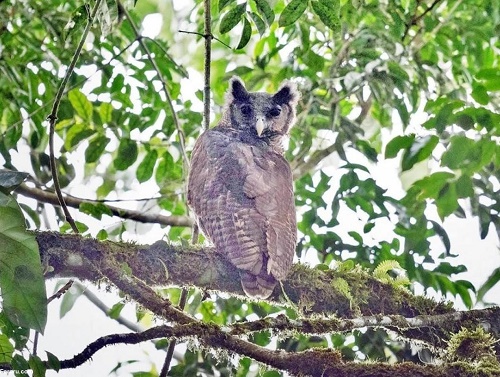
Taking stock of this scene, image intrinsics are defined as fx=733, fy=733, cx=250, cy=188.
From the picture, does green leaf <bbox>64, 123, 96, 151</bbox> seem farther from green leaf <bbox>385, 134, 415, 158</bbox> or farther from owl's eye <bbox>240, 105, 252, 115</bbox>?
green leaf <bbox>385, 134, 415, 158</bbox>

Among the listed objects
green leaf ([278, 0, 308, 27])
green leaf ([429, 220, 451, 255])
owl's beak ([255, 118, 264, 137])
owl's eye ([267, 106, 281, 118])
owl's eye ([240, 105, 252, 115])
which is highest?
owl's eye ([240, 105, 252, 115])

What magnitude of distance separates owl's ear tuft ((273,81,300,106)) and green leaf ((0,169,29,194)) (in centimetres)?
181

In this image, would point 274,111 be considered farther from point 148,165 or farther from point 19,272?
point 19,272

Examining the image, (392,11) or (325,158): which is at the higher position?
(392,11)

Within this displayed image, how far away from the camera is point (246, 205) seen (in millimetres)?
2482

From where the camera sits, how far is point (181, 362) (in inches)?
119

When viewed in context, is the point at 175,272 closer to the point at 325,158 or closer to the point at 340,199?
the point at 340,199

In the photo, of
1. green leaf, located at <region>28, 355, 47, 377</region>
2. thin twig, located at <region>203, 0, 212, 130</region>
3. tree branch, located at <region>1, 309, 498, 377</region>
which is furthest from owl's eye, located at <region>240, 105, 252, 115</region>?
green leaf, located at <region>28, 355, 47, 377</region>

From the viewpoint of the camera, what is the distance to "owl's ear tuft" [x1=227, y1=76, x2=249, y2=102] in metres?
3.39

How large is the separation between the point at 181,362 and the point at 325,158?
125cm

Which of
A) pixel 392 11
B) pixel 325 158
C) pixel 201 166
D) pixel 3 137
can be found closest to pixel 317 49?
pixel 325 158

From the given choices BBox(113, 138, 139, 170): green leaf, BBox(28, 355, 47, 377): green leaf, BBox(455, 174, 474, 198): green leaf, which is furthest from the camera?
BBox(113, 138, 139, 170): green leaf

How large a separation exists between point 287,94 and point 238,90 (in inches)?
9.0

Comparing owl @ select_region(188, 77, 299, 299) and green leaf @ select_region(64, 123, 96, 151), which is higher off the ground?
green leaf @ select_region(64, 123, 96, 151)
